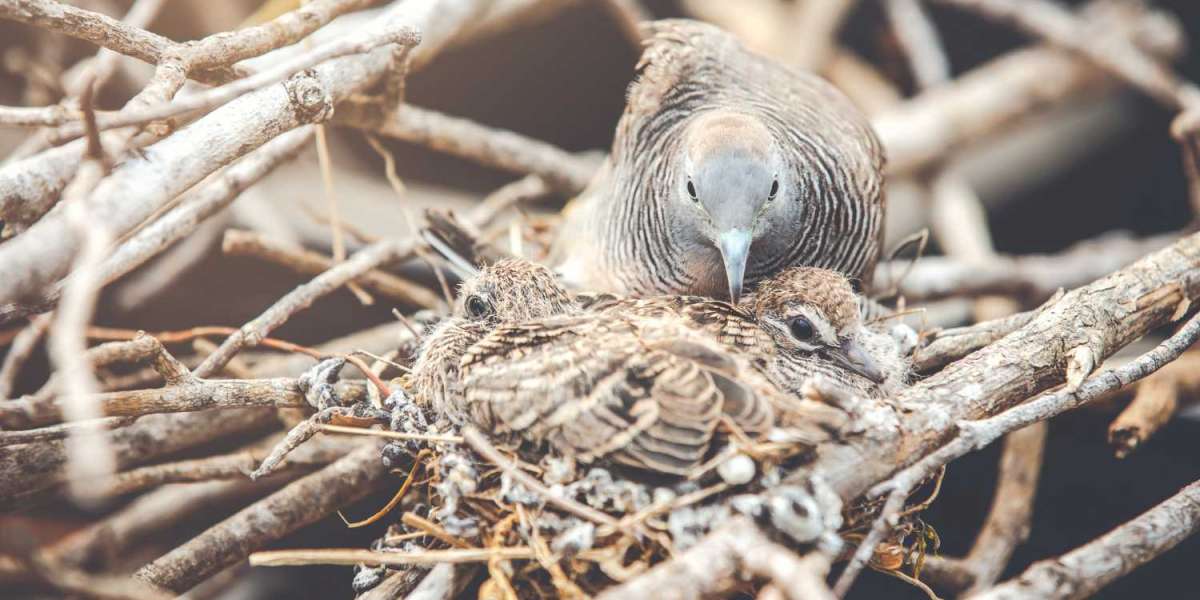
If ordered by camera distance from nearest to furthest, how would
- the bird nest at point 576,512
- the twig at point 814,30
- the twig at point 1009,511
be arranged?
the bird nest at point 576,512
the twig at point 1009,511
the twig at point 814,30

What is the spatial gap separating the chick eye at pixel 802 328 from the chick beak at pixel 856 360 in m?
0.07

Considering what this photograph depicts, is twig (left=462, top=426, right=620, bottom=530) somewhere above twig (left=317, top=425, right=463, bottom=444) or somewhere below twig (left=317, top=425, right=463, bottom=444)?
below

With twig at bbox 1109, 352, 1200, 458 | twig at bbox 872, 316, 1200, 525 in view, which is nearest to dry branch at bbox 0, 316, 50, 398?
twig at bbox 872, 316, 1200, 525

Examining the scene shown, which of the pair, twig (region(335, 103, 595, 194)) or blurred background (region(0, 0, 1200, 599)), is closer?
twig (region(335, 103, 595, 194))

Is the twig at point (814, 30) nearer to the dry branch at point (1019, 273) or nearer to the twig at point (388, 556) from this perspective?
the dry branch at point (1019, 273)

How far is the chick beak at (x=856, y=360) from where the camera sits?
2.05 meters

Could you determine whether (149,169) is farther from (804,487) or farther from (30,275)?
(804,487)

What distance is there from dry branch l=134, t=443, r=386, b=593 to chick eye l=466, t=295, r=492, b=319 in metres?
0.40

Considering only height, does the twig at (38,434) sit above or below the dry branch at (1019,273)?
above

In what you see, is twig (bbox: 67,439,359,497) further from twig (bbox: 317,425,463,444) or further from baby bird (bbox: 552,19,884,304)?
baby bird (bbox: 552,19,884,304)

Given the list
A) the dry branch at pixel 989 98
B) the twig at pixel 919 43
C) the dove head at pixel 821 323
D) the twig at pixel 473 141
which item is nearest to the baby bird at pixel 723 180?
the dove head at pixel 821 323

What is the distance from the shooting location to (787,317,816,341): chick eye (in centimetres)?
209

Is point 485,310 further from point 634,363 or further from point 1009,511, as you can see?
point 1009,511

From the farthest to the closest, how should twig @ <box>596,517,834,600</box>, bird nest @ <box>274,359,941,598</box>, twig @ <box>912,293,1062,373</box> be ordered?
twig @ <box>912,293,1062,373</box>, bird nest @ <box>274,359,941,598</box>, twig @ <box>596,517,834,600</box>
